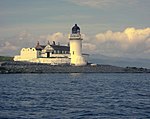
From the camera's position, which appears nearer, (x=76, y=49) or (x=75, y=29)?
(x=76, y=49)

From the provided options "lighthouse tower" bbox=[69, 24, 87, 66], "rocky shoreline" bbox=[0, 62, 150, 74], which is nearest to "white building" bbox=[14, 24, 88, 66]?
"lighthouse tower" bbox=[69, 24, 87, 66]

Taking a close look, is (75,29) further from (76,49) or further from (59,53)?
(59,53)

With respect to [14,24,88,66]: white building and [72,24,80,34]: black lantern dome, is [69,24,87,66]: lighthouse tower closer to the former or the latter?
[14,24,88,66]: white building

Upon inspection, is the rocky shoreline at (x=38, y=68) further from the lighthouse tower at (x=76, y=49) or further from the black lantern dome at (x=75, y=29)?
the black lantern dome at (x=75, y=29)

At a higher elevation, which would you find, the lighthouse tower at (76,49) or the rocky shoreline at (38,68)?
the lighthouse tower at (76,49)

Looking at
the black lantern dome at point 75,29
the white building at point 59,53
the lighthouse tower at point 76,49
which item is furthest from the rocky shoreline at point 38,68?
the black lantern dome at point 75,29

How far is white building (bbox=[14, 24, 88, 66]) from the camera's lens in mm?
138125

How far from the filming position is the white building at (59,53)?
5438 inches

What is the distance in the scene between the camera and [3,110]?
31172 mm

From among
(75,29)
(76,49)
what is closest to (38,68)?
(76,49)

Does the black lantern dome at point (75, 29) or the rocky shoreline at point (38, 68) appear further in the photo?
the black lantern dome at point (75, 29)

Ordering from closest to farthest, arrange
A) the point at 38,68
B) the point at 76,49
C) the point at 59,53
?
the point at 38,68
the point at 76,49
the point at 59,53

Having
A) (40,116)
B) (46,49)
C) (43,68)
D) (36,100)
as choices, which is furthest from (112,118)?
(46,49)

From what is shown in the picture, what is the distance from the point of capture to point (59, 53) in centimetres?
14575
